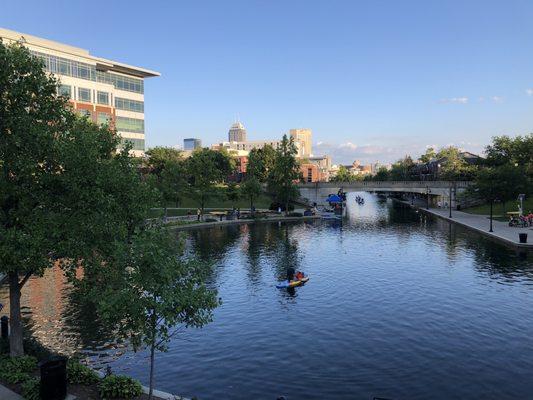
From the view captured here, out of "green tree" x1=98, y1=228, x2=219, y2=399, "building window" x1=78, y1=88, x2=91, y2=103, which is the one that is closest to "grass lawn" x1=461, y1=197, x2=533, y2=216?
"green tree" x1=98, y1=228, x2=219, y2=399

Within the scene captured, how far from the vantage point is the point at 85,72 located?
302 ft

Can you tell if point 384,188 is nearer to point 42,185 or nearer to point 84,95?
point 84,95

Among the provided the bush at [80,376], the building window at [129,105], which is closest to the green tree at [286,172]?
the building window at [129,105]

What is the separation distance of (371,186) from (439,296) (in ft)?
282

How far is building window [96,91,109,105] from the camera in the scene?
9562 cm

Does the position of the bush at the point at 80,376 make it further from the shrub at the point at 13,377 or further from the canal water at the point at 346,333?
the canal water at the point at 346,333

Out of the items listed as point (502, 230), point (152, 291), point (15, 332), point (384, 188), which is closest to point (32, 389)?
point (15, 332)

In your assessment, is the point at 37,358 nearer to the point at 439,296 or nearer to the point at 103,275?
the point at 103,275

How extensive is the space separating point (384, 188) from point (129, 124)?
2529 inches

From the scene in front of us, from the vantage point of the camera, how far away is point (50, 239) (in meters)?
18.4

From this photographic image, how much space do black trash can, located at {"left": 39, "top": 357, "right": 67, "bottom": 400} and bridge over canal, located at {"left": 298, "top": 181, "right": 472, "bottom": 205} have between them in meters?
103

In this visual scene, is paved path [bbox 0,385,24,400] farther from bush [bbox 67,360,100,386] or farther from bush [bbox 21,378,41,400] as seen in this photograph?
bush [bbox 67,360,100,386]

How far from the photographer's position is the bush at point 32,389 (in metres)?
15.8

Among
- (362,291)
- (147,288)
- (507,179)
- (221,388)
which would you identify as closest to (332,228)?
(507,179)
